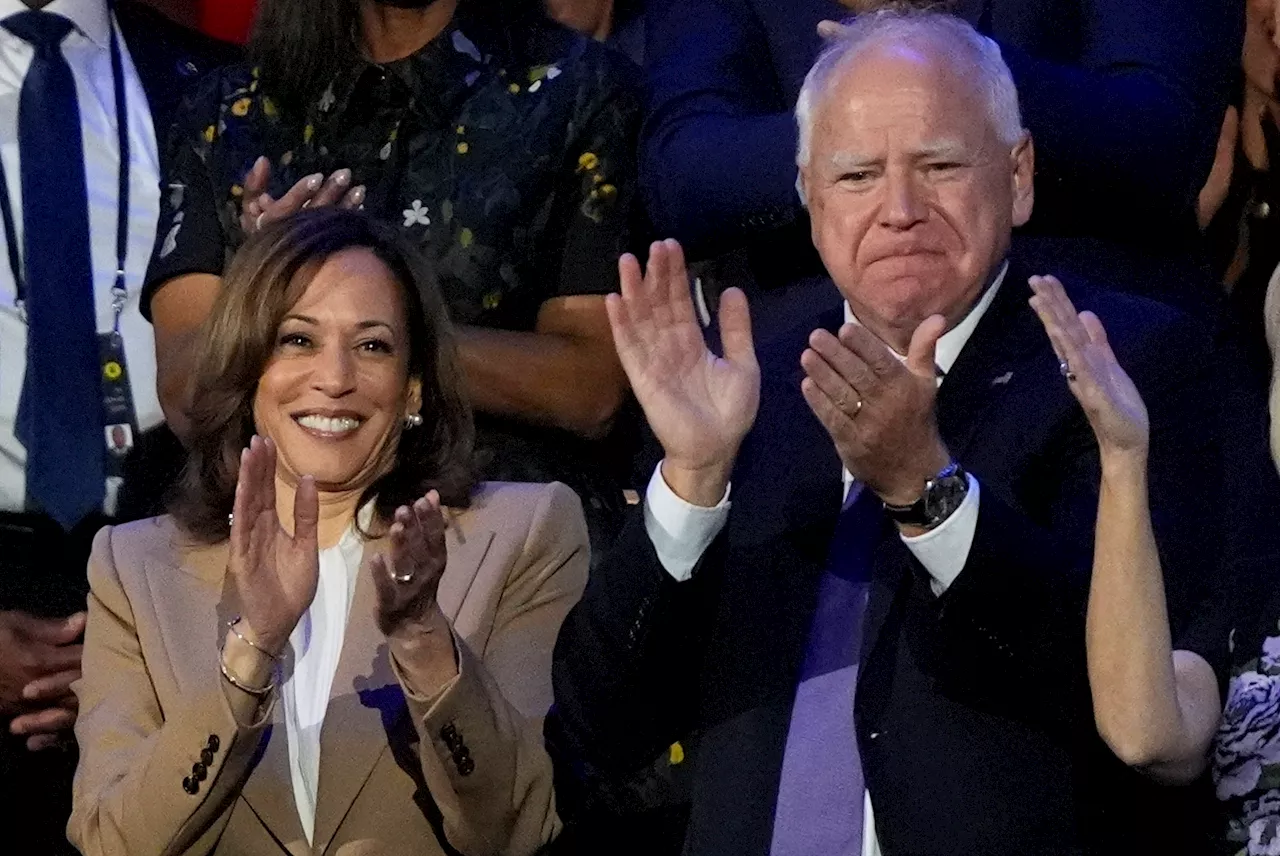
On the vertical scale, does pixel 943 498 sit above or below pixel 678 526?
above

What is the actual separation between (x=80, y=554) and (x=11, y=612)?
137mm

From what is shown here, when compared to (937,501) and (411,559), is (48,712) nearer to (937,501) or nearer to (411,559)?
(411,559)

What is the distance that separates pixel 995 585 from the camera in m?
2.20

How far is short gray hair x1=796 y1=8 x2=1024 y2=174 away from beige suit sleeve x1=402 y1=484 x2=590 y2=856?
1.98 ft

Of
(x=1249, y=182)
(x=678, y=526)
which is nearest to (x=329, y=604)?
(x=678, y=526)

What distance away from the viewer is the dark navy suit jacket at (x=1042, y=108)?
2.79m

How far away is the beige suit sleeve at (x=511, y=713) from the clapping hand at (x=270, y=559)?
168mm

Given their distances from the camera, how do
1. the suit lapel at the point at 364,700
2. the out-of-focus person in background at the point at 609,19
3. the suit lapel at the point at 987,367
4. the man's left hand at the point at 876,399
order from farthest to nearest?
the out-of-focus person in background at the point at 609,19, the suit lapel at the point at 364,700, the suit lapel at the point at 987,367, the man's left hand at the point at 876,399

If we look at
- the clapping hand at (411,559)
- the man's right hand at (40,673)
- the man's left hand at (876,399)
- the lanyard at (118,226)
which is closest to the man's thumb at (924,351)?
the man's left hand at (876,399)

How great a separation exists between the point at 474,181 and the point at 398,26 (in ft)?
1.07

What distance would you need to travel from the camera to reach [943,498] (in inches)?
86.0

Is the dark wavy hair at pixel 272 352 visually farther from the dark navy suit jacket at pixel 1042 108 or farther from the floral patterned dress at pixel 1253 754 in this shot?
the floral patterned dress at pixel 1253 754

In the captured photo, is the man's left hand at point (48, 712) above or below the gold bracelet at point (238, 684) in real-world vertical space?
below

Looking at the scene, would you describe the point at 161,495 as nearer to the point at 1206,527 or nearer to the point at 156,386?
the point at 156,386
